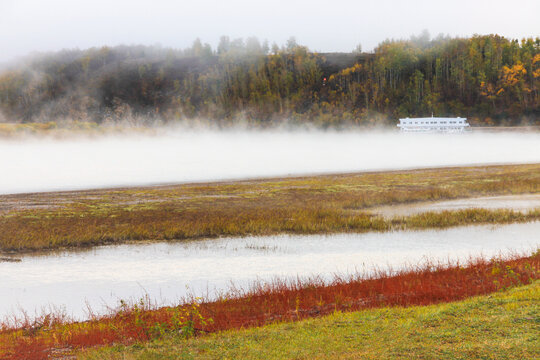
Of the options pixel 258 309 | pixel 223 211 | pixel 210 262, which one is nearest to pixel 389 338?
pixel 258 309

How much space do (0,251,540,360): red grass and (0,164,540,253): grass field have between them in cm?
1763

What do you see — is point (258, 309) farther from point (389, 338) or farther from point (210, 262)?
point (210, 262)

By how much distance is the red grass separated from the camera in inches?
620

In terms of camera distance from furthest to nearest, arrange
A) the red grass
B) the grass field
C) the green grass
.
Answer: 1. the grass field
2. the red grass
3. the green grass

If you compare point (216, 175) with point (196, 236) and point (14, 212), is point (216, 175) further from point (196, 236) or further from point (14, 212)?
point (196, 236)

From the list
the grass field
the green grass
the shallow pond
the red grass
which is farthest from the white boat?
the green grass

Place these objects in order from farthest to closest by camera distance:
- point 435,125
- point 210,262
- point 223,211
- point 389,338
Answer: point 435,125
point 223,211
point 210,262
point 389,338

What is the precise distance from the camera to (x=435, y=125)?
608 feet

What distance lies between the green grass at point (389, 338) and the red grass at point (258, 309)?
1.26 meters

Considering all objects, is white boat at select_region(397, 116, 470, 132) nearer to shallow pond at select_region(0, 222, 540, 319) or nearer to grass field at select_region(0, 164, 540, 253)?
grass field at select_region(0, 164, 540, 253)

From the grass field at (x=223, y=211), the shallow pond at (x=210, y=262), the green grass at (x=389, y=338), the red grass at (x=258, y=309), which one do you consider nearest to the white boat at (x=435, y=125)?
the grass field at (x=223, y=211)

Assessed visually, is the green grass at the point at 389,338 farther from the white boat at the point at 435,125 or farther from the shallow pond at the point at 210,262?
the white boat at the point at 435,125

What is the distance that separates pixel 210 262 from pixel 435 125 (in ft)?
553

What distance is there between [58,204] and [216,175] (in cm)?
4247
